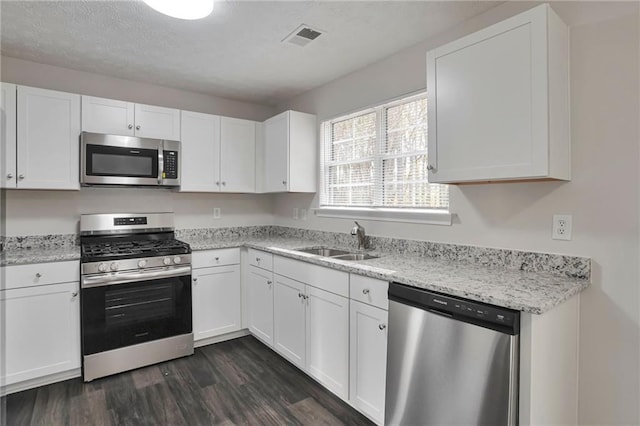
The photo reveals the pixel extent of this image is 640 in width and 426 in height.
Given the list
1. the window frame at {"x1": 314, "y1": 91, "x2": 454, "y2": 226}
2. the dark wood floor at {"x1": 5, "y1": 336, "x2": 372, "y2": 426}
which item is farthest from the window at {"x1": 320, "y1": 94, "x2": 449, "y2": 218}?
the dark wood floor at {"x1": 5, "y1": 336, "x2": 372, "y2": 426}

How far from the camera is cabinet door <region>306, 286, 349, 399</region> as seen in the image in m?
2.16

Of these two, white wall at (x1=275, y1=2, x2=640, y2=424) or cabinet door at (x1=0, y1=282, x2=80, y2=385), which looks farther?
cabinet door at (x1=0, y1=282, x2=80, y2=385)

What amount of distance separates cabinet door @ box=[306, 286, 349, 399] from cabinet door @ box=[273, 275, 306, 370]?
3.5 inches

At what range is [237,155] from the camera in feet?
11.8

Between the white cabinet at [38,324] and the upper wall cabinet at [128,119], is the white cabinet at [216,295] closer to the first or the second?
the white cabinet at [38,324]

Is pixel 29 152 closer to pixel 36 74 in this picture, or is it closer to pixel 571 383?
pixel 36 74

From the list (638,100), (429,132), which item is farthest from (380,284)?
(638,100)

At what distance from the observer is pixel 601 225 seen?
1.63 meters

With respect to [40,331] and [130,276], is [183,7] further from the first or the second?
[40,331]

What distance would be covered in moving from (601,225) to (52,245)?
3765 mm

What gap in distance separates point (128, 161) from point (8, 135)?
0.77 meters

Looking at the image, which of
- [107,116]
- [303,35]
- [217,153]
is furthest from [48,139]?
[303,35]

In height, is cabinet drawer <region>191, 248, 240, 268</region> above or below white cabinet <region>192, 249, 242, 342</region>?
above

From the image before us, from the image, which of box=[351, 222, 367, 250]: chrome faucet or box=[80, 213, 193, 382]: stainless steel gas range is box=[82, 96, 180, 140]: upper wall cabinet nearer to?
box=[80, 213, 193, 382]: stainless steel gas range
